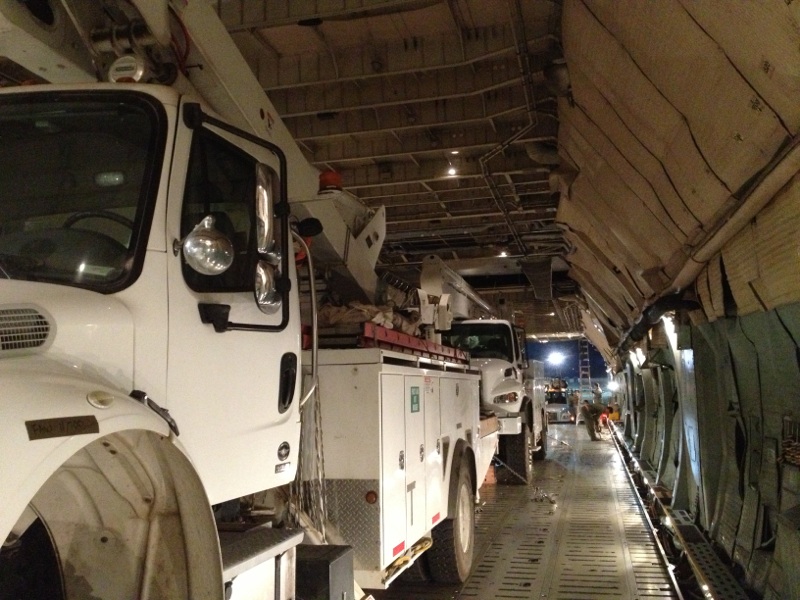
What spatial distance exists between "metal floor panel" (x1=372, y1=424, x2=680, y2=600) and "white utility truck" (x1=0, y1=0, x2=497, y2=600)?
3.33 metres

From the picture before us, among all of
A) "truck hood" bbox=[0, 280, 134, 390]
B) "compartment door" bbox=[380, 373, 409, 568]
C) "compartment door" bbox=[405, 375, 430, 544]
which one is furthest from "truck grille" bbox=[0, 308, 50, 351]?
"compartment door" bbox=[405, 375, 430, 544]

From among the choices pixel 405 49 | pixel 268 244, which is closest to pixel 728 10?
pixel 268 244

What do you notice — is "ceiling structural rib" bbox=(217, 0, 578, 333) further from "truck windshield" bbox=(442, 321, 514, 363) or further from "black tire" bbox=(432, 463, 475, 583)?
"black tire" bbox=(432, 463, 475, 583)

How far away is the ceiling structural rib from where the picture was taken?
6328 millimetres

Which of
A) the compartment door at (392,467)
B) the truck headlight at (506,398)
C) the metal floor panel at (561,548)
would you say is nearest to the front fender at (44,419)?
the compartment door at (392,467)

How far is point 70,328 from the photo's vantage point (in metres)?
2.00

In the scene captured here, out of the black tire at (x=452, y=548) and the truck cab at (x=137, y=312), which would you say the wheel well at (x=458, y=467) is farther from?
the truck cab at (x=137, y=312)

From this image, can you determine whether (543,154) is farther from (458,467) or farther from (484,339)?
(458,467)

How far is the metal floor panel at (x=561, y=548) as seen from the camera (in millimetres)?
5559

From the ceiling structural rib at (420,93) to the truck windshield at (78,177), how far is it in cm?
378

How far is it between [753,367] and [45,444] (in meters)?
4.32

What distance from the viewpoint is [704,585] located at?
176 inches

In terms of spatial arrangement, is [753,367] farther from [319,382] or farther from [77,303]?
[77,303]

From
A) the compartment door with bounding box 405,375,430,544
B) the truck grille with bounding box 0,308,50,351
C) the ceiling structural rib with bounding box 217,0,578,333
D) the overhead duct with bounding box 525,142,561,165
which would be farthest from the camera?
→ the overhead duct with bounding box 525,142,561,165
